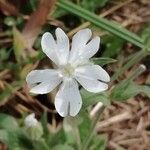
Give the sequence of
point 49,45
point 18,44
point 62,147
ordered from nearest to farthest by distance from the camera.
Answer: point 49,45
point 62,147
point 18,44

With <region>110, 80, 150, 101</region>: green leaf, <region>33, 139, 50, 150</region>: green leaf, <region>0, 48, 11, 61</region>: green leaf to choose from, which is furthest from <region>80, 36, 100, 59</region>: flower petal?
<region>0, 48, 11, 61</region>: green leaf

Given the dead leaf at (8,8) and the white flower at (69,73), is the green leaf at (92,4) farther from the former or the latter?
the white flower at (69,73)

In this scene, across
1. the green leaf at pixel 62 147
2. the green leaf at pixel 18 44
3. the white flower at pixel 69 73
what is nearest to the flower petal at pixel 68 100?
the white flower at pixel 69 73

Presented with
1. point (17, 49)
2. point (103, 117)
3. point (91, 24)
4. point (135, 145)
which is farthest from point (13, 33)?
point (135, 145)

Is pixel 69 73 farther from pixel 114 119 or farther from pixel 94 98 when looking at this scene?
pixel 114 119

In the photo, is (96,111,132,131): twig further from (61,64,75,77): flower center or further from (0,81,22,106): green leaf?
(61,64,75,77): flower center

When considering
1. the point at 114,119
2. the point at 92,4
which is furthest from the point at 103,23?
the point at 114,119

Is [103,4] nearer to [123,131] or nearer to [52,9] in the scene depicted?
[52,9]
